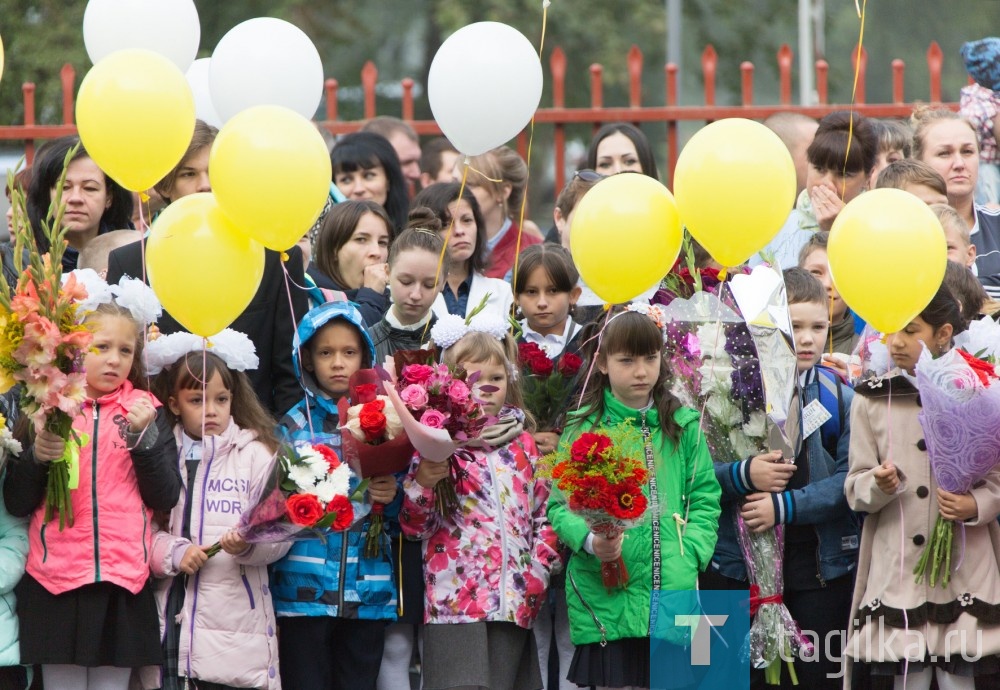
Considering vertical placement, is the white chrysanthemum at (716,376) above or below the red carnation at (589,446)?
above

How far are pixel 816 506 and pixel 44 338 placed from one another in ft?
9.19

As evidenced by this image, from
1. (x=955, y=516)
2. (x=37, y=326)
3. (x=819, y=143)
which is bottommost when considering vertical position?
(x=955, y=516)

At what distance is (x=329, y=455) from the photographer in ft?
16.6

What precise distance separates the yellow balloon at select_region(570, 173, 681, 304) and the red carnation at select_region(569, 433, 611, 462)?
514 millimetres

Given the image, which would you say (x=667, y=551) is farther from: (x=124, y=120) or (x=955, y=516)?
(x=124, y=120)

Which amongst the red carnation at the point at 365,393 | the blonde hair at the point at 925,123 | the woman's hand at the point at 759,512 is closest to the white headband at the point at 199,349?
the red carnation at the point at 365,393

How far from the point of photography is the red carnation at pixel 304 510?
16.1 ft

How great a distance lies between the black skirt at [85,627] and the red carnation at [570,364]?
1.83 metres

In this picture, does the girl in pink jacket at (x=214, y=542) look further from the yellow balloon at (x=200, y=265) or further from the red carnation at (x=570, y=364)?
the red carnation at (x=570, y=364)

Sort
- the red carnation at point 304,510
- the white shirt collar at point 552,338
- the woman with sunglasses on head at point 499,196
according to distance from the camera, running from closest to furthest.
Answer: the red carnation at point 304,510 < the white shirt collar at point 552,338 < the woman with sunglasses on head at point 499,196

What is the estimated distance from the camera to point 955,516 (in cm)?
532

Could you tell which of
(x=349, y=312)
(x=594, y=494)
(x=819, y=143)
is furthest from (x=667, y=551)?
(x=819, y=143)

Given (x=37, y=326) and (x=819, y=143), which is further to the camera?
(x=819, y=143)

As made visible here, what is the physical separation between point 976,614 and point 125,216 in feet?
12.0
